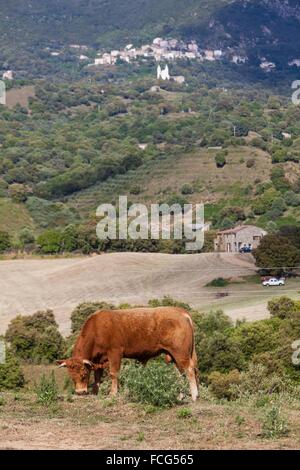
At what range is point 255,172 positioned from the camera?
14688cm

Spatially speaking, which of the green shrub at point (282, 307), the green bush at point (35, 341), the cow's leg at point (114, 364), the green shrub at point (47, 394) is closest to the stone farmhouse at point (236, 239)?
the green shrub at point (282, 307)

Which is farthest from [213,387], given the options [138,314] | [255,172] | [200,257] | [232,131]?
[232,131]

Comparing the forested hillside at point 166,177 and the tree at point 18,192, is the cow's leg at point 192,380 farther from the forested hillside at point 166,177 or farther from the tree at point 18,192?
the tree at point 18,192

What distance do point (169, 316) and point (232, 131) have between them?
17092 centimetres

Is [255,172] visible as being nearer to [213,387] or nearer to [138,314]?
[213,387]

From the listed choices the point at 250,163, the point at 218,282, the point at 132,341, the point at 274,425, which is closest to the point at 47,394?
the point at 132,341

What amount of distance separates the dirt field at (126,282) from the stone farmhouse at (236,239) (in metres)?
7.15

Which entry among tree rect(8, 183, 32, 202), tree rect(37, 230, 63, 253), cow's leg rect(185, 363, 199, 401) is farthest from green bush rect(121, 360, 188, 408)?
tree rect(8, 183, 32, 202)

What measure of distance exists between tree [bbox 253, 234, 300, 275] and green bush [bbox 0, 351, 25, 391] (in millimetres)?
44221

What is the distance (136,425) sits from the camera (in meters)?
13.8

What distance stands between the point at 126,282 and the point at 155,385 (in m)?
72.6

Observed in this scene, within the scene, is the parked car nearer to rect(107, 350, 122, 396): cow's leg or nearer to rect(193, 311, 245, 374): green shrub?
A: rect(193, 311, 245, 374): green shrub

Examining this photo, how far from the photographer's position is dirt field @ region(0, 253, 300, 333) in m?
76.1

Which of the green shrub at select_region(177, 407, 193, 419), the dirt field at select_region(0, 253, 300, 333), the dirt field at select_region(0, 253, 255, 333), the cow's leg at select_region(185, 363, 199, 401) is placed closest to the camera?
the green shrub at select_region(177, 407, 193, 419)
